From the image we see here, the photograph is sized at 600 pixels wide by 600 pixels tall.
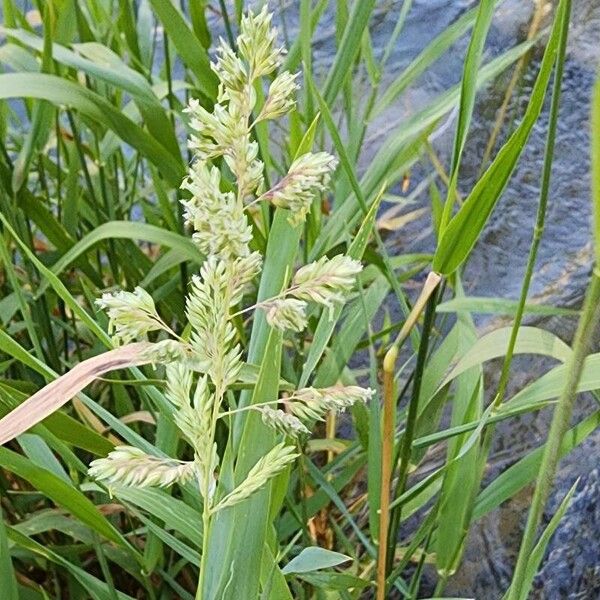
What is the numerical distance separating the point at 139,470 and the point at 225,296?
0.18ft

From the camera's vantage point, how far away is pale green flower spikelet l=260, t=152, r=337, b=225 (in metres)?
0.26

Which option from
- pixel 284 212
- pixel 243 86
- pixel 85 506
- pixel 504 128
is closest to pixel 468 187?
pixel 504 128

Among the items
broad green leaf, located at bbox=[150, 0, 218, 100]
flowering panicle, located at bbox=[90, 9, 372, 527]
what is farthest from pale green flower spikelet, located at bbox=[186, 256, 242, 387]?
broad green leaf, located at bbox=[150, 0, 218, 100]

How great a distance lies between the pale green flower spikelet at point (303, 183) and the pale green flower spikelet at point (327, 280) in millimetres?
16

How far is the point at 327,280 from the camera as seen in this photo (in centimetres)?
26

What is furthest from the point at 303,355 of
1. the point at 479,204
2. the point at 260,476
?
the point at 260,476

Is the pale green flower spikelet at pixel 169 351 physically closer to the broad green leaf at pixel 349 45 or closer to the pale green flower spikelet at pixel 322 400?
the pale green flower spikelet at pixel 322 400

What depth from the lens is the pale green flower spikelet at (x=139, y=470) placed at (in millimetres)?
249

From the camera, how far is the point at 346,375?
756 mm

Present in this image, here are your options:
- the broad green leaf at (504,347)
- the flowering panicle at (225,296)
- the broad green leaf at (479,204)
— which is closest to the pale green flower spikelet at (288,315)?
the flowering panicle at (225,296)

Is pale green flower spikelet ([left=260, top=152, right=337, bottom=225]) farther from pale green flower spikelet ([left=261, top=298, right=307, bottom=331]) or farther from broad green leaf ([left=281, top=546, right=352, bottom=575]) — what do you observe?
broad green leaf ([left=281, top=546, right=352, bottom=575])

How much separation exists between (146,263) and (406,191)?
0.48m

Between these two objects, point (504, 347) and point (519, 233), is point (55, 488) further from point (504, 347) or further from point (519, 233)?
point (519, 233)

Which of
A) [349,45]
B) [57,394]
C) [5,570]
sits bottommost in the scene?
[5,570]
